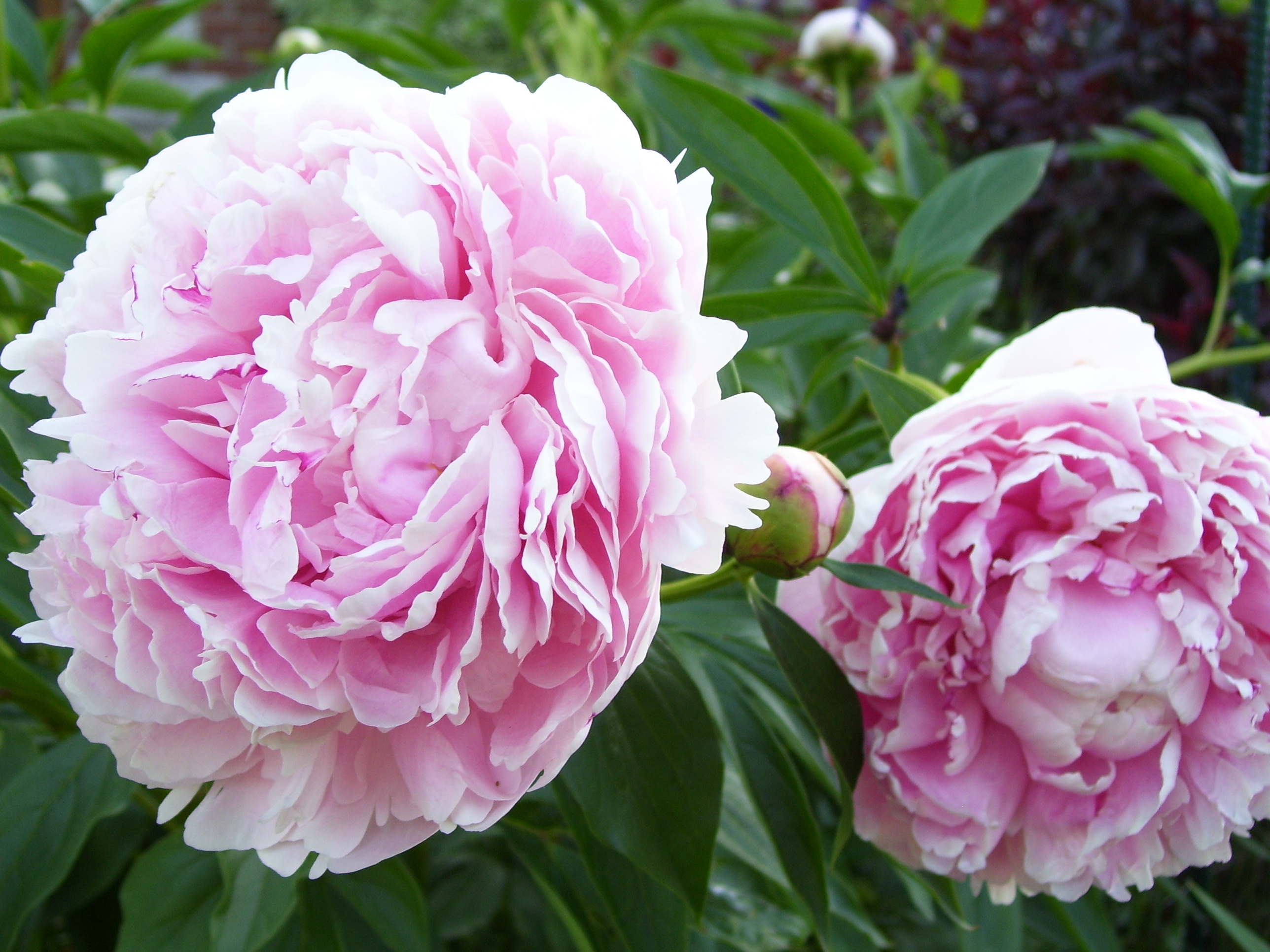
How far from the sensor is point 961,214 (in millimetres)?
611

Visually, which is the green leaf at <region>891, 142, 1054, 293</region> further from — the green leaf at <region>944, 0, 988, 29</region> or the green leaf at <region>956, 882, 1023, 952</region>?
the green leaf at <region>944, 0, 988, 29</region>

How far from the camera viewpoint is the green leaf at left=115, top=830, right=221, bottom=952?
0.49 metres

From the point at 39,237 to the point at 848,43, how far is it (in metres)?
1.28

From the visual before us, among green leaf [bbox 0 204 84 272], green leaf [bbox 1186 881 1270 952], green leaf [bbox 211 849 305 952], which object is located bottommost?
green leaf [bbox 1186 881 1270 952]

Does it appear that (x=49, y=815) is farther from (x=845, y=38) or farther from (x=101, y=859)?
(x=845, y=38)

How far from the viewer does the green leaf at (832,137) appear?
0.74m

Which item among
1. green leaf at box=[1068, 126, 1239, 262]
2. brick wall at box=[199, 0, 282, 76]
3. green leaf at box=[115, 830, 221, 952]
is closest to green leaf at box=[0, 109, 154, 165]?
green leaf at box=[115, 830, 221, 952]

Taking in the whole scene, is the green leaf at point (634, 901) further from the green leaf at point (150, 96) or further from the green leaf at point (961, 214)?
the green leaf at point (150, 96)

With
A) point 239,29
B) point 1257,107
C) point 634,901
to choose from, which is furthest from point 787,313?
point 239,29

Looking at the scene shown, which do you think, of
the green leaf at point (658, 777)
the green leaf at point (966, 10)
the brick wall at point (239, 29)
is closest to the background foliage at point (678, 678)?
the green leaf at point (658, 777)

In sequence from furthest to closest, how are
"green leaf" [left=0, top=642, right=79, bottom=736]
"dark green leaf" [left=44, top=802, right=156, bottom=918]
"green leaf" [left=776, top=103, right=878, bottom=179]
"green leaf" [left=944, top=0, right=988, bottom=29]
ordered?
"green leaf" [left=944, top=0, right=988, bottom=29], "green leaf" [left=776, top=103, right=878, bottom=179], "dark green leaf" [left=44, top=802, right=156, bottom=918], "green leaf" [left=0, top=642, right=79, bottom=736]

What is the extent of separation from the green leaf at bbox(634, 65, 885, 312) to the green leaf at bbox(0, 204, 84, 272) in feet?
0.94

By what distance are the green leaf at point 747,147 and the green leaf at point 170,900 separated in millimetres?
446

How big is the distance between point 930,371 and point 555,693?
0.48 meters
